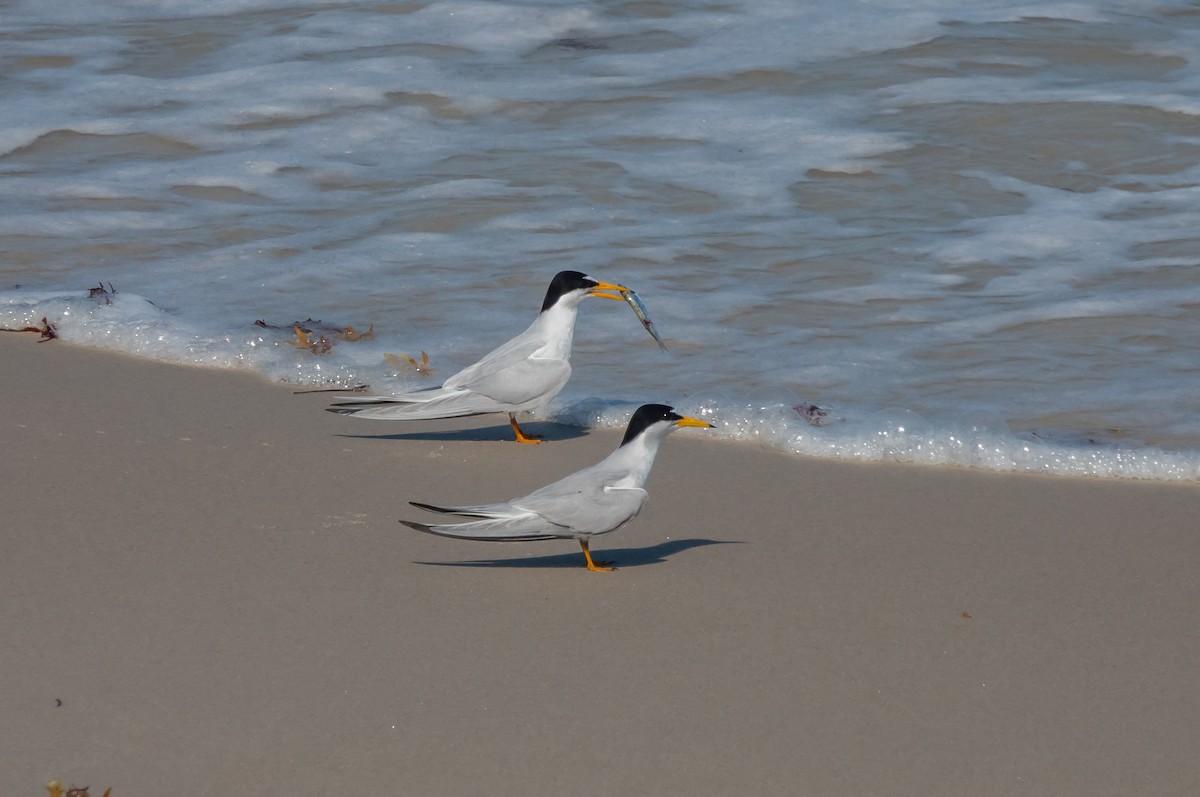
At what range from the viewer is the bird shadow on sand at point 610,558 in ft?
12.5

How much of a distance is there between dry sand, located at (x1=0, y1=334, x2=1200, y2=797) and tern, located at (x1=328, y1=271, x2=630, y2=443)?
148 millimetres

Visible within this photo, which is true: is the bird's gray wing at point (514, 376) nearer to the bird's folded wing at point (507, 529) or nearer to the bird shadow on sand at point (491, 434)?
the bird shadow on sand at point (491, 434)

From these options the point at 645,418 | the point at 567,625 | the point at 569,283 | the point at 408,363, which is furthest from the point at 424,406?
the point at 567,625

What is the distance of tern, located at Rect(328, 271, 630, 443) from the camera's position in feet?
15.3

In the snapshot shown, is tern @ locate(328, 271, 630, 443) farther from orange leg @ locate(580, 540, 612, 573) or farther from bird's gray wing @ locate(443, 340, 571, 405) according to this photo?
orange leg @ locate(580, 540, 612, 573)

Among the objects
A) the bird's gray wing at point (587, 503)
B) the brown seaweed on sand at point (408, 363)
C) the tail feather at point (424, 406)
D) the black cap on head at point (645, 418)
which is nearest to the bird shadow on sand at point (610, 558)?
the bird's gray wing at point (587, 503)

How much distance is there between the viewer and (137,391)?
16.6ft

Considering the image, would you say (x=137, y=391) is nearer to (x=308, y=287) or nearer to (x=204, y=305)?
(x=204, y=305)

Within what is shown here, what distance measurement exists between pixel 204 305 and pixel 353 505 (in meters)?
2.26

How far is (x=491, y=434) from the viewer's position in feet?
16.6

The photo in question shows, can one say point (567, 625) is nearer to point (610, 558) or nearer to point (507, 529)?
point (507, 529)

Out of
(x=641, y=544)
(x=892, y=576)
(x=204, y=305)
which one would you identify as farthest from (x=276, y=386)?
(x=892, y=576)

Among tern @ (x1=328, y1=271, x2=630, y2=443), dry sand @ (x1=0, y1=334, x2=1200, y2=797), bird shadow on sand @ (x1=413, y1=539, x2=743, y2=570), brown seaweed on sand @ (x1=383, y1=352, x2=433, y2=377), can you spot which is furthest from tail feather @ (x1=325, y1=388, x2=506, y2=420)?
bird shadow on sand @ (x1=413, y1=539, x2=743, y2=570)

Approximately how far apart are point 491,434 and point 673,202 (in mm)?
3141
